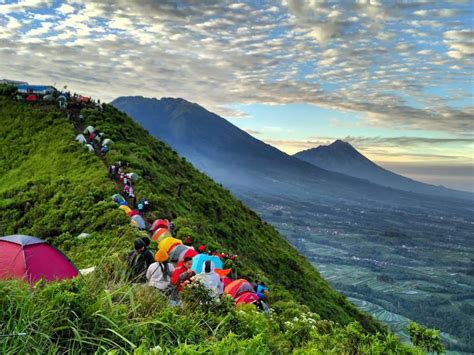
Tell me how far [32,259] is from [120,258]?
2500 millimetres

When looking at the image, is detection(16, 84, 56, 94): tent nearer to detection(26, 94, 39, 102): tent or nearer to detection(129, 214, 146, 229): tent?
detection(26, 94, 39, 102): tent

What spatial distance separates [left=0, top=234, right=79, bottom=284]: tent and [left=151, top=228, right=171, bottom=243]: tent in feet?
25.6

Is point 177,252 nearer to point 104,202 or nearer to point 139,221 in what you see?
point 139,221

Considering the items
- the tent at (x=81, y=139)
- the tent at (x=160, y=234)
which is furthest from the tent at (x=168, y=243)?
the tent at (x=81, y=139)

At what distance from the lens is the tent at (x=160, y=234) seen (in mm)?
19211

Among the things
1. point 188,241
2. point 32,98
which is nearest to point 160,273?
point 188,241

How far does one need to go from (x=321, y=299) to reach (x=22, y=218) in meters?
23.4

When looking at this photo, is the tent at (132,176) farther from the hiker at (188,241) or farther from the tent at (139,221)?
the hiker at (188,241)

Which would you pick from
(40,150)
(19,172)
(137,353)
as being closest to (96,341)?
(137,353)

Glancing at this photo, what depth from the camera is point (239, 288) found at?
14.4 metres

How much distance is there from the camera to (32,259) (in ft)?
35.1

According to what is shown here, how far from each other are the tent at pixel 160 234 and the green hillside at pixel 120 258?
1.45 metres

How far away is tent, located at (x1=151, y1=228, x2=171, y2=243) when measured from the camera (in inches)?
756

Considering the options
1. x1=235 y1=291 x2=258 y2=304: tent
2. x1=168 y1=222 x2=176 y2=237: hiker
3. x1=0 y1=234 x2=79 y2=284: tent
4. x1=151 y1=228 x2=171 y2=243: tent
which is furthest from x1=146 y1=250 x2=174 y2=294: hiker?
x1=168 y1=222 x2=176 y2=237: hiker
